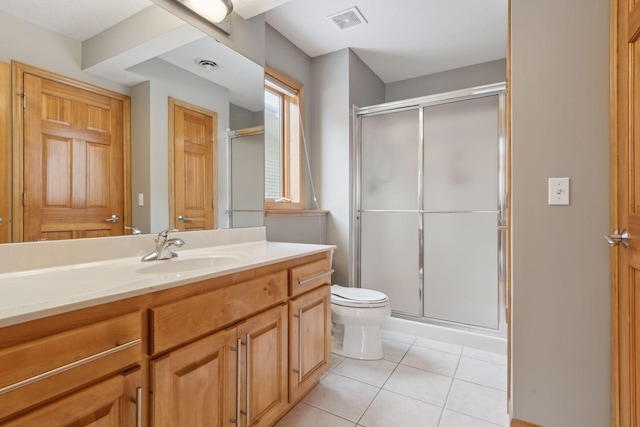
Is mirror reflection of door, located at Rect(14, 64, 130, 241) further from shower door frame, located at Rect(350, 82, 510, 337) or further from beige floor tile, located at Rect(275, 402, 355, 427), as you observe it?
shower door frame, located at Rect(350, 82, 510, 337)

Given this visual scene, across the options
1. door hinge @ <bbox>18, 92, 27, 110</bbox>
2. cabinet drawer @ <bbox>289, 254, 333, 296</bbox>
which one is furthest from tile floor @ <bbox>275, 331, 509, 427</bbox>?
door hinge @ <bbox>18, 92, 27, 110</bbox>

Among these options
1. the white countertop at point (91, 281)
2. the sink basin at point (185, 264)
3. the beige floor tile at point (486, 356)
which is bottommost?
the beige floor tile at point (486, 356)

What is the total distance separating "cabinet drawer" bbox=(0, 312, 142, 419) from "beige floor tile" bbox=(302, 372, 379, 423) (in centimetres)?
115

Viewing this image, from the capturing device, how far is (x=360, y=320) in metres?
2.15

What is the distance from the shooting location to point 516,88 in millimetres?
1428

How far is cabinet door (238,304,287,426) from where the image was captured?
1.24m

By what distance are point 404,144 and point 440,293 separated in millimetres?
1327

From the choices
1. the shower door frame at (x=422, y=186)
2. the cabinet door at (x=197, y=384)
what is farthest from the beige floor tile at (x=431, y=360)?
the cabinet door at (x=197, y=384)

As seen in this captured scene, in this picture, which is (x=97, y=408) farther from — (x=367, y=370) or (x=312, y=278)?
(x=367, y=370)

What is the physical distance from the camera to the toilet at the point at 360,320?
84.4 inches

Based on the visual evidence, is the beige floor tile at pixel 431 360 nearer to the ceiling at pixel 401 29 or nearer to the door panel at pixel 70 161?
the door panel at pixel 70 161

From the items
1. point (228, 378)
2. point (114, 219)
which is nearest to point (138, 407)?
point (228, 378)

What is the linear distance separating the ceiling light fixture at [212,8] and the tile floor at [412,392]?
2.13 metres

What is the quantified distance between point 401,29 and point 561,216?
6.51 ft
